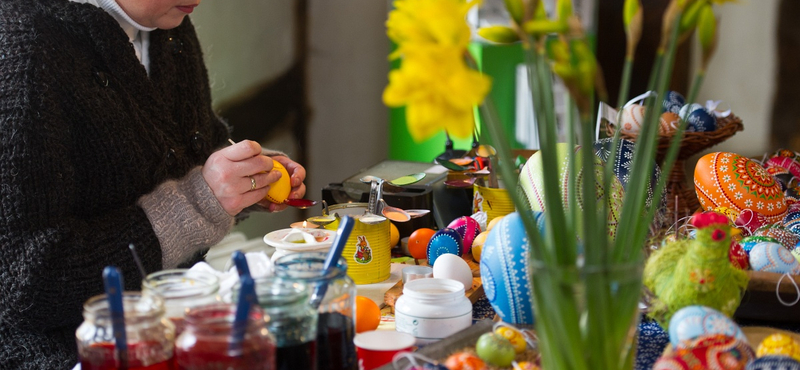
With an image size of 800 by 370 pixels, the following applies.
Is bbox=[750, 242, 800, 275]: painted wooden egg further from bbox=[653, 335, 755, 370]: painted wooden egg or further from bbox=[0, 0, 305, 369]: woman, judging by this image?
bbox=[0, 0, 305, 369]: woman

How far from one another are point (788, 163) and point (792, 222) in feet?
1.72

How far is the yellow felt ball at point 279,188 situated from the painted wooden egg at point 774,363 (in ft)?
2.93

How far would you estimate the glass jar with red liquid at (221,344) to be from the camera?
589mm

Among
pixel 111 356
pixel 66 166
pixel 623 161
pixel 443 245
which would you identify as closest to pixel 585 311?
pixel 111 356

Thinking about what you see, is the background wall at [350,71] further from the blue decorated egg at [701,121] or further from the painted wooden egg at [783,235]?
the painted wooden egg at [783,235]

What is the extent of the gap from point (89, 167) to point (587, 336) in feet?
3.23

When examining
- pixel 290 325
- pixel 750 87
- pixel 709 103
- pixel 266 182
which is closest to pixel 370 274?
pixel 266 182

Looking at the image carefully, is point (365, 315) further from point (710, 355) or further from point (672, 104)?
point (672, 104)

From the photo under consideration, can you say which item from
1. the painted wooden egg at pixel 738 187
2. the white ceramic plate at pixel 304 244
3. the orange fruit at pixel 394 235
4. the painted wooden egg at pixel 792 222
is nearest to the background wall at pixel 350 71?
the orange fruit at pixel 394 235

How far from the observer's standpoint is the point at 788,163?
5.47 ft

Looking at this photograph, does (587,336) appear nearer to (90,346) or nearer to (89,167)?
(90,346)

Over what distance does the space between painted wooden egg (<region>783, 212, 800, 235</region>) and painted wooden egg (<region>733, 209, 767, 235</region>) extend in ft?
0.12

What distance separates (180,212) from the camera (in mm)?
1300

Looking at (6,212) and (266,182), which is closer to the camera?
(6,212)
